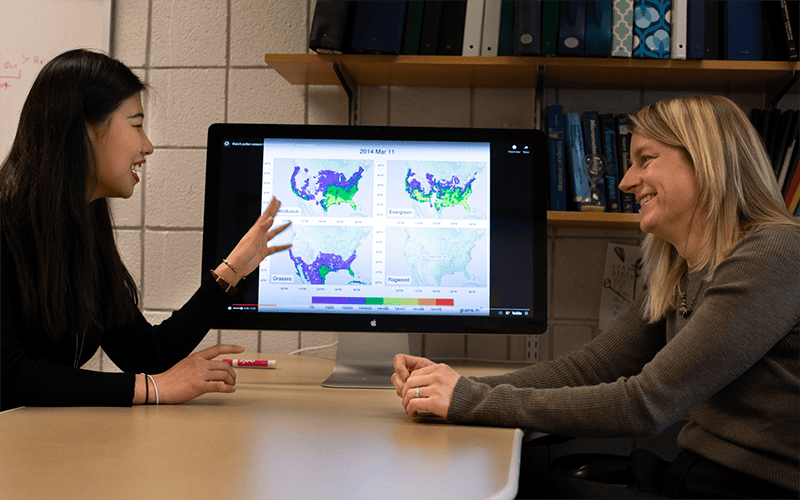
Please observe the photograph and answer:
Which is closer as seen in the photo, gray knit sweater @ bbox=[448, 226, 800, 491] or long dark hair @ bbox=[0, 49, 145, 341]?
gray knit sweater @ bbox=[448, 226, 800, 491]

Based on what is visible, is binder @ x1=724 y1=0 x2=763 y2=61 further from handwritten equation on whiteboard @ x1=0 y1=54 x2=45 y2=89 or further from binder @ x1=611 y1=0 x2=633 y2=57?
handwritten equation on whiteboard @ x1=0 y1=54 x2=45 y2=89

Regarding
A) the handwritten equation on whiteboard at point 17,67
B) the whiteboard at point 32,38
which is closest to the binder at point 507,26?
the whiteboard at point 32,38

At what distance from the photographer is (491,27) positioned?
60.2 inches

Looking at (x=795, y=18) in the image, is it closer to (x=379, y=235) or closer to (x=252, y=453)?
(x=379, y=235)

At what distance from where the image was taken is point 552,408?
85 cm

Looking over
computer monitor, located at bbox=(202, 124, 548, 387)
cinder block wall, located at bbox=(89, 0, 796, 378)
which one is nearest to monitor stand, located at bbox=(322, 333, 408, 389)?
computer monitor, located at bbox=(202, 124, 548, 387)

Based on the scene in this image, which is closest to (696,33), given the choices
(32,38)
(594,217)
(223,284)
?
(594,217)

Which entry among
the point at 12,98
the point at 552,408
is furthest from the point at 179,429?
the point at 12,98

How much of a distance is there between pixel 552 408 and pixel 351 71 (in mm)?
1118

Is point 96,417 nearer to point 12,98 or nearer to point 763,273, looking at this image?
point 763,273

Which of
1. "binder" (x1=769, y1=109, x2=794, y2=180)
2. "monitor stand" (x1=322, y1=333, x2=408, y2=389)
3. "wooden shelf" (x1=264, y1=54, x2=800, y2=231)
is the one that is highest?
"wooden shelf" (x1=264, y1=54, x2=800, y2=231)

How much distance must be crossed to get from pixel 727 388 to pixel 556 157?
2.48 feet

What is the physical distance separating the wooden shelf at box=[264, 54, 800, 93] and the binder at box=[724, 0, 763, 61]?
0.02m

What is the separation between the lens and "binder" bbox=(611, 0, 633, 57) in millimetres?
1455
